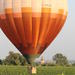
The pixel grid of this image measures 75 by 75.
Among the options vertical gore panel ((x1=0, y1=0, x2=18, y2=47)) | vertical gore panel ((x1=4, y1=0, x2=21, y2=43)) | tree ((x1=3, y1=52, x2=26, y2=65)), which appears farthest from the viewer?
tree ((x1=3, y1=52, x2=26, y2=65))

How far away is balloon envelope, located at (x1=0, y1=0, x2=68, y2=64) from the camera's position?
1739 cm

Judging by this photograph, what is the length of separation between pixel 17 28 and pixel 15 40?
61 cm

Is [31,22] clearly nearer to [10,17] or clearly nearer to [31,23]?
[31,23]

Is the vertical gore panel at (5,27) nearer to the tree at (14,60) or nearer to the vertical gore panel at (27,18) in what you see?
the vertical gore panel at (27,18)

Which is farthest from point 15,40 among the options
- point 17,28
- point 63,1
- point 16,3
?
point 63,1

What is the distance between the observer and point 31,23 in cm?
1741

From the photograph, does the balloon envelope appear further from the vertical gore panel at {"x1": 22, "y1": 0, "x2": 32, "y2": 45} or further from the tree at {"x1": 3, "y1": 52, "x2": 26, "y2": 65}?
the tree at {"x1": 3, "y1": 52, "x2": 26, "y2": 65}

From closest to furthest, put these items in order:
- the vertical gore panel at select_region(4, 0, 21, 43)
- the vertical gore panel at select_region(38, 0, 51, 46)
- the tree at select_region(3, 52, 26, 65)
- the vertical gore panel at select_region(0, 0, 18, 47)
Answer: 1. the vertical gore panel at select_region(38, 0, 51, 46)
2. the vertical gore panel at select_region(4, 0, 21, 43)
3. the vertical gore panel at select_region(0, 0, 18, 47)
4. the tree at select_region(3, 52, 26, 65)

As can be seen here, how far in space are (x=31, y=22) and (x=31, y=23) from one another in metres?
0.05

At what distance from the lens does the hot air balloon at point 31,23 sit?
17391 mm

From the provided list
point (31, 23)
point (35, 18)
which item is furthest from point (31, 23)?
point (35, 18)

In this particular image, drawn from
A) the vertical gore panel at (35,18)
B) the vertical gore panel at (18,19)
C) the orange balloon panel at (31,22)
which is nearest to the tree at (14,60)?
the orange balloon panel at (31,22)

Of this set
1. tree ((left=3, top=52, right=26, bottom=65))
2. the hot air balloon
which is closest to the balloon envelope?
the hot air balloon

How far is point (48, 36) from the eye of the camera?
1786cm
